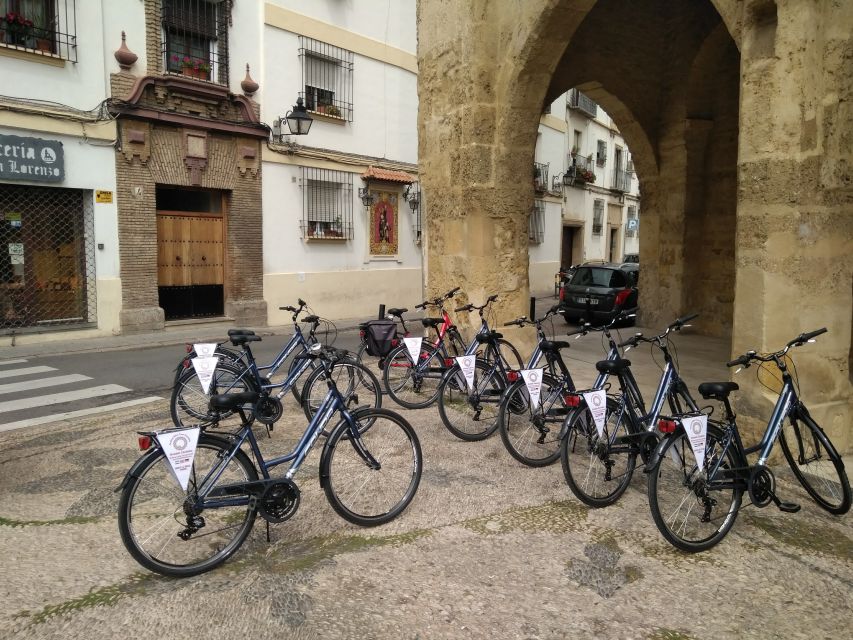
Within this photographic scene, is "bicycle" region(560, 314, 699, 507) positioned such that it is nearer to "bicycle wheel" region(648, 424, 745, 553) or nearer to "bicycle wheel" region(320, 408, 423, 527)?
"bicycle wheel" region(648, 424, 745, 553)

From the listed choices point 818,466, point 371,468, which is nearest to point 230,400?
point 371,468

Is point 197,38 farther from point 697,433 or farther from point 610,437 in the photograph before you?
point 697,433

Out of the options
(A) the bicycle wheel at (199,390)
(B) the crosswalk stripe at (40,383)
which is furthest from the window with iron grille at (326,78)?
(A) the bicycle wheel at (199,390)

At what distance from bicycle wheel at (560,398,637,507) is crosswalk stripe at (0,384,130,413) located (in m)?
5.36

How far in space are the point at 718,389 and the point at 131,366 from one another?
7.60 metres

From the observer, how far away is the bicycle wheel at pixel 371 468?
11.2 feet

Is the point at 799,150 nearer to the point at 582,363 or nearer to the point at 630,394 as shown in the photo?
the point at 630,394

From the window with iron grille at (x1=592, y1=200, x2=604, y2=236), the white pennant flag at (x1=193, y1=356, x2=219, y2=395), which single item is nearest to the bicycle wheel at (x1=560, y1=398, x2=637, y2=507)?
the white pennant flag at (x1=193, y1=356, x2=219, y2=395)

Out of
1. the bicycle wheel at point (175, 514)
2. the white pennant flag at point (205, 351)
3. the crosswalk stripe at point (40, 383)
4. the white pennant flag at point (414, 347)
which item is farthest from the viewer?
the crosswalk stripe at point (40, 383)

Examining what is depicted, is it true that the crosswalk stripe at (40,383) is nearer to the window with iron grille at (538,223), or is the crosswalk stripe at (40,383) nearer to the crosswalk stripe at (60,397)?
the crosswalk stripe at (60,397)

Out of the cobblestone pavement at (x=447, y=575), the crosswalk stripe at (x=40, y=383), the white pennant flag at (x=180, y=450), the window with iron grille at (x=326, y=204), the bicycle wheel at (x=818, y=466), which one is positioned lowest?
the cobblestone pavement at (x=447, y=575)

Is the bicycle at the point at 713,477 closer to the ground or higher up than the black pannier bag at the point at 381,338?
closer to the ground

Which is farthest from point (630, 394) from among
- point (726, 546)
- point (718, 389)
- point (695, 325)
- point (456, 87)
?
point (695, 325)

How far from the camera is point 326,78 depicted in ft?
46.7
